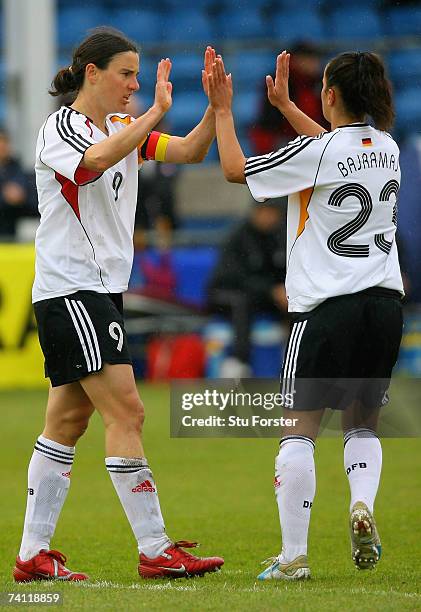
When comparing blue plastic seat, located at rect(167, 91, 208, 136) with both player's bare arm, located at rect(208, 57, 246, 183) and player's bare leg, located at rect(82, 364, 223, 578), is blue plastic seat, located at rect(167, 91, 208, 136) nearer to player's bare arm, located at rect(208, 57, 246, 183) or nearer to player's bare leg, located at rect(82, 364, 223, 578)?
player's bare arm, located at rect(208, 57, 246, 183)

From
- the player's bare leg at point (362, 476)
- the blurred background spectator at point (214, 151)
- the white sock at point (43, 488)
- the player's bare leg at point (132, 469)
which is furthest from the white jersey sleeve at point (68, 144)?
the blurred background spectator at point (214, 151)

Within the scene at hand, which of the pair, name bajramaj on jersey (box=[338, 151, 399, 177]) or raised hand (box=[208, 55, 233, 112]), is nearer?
name bajramaj on jersey (box=[338, 151, 399, 177])

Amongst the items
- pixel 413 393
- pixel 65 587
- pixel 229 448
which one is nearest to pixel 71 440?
pixel 65 587

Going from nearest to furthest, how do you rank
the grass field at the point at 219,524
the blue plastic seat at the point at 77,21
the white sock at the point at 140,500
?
the grass field at the point at 219,524
the white sock at the point at 140,500
the blue plastic seat at the point at 77,21

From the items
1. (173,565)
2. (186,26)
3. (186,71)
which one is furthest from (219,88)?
(186,26)

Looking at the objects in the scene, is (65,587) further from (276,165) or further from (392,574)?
(276,165)

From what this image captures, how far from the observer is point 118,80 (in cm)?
512

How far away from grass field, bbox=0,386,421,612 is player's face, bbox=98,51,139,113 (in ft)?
5.92

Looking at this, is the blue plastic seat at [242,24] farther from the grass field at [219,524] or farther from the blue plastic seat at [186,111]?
the grass field at [219,524]

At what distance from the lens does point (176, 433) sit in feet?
19.8

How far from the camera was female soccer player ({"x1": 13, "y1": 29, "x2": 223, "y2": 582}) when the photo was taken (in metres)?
5.02

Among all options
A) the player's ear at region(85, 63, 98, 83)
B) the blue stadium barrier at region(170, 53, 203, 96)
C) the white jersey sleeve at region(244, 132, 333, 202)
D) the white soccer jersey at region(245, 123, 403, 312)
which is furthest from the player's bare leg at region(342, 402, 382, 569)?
the blue stadium barrier at region(170, 53, 203, 96)

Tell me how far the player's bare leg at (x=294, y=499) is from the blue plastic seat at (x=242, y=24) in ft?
40.3

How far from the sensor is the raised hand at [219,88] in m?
5.18
